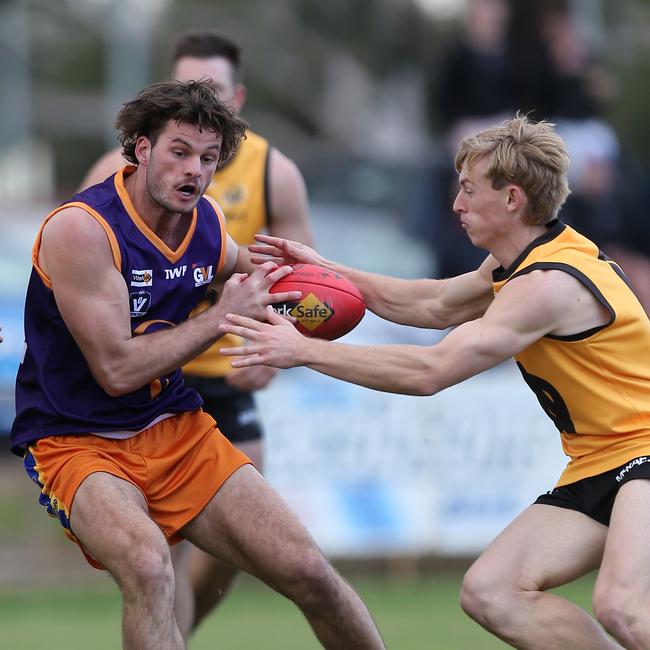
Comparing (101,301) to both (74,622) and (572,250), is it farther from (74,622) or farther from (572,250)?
(74,622)

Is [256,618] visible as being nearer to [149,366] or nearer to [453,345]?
[149,366]

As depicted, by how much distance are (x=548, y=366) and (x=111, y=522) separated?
1.82 m

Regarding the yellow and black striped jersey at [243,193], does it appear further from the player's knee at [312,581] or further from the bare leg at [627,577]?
the bare leg at [627,577]

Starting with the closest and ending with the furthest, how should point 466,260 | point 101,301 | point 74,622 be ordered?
point 101,301 < point 74,622 < point 466,260

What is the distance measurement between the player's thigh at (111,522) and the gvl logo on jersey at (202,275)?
34.7 inches

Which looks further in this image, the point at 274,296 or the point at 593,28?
the point at 593,28

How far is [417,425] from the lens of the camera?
10.4m

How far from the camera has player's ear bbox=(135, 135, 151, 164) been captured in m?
5.44

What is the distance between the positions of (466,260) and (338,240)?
1.81 meters

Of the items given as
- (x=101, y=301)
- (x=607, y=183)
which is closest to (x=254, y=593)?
(x=607, y=183)

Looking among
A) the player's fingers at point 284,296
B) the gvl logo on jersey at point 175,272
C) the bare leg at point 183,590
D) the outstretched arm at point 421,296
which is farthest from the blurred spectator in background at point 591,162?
the gvl logo on jersey at point 175,272

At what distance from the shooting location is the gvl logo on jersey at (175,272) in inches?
214

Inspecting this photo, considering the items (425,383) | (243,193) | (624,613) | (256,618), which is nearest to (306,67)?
(256,618)

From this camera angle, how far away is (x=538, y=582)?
5266 mm
